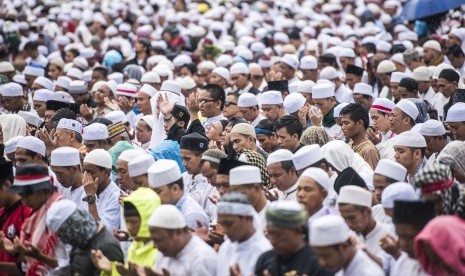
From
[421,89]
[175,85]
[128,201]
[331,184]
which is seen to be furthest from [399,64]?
[128,201]

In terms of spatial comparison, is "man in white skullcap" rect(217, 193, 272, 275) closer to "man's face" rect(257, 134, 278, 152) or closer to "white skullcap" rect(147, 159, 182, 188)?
"white skullcap" rect(147, 159, 182, 188)

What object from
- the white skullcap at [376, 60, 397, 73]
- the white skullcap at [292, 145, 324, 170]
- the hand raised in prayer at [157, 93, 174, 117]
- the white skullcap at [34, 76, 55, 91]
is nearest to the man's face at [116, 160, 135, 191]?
the white skullcap at [292, 145, 324, 170]

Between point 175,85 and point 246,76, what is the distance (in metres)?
2.03

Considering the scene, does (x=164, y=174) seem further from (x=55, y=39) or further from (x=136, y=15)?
(x=136, y=15)

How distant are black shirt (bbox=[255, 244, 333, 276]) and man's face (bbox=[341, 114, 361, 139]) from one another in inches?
128

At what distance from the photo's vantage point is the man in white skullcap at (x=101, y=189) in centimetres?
717

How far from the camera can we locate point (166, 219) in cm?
548

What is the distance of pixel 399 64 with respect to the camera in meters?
12.7

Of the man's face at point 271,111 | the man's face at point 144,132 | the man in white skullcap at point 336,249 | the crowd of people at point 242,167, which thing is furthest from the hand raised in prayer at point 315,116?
the man in white skullcap at point 336,249

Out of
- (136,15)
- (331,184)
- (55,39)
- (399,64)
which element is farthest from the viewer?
(136,15)

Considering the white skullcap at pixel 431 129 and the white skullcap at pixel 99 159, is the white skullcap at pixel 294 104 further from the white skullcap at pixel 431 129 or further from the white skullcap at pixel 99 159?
the white skullcap at pixel 99 159

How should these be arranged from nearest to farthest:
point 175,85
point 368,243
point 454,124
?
1. point 368,243
2. point 454,124
3. point 175,85

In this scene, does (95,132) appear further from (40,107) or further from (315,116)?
(40,107)

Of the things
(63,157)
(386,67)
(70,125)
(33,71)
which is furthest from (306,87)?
(33,71)
